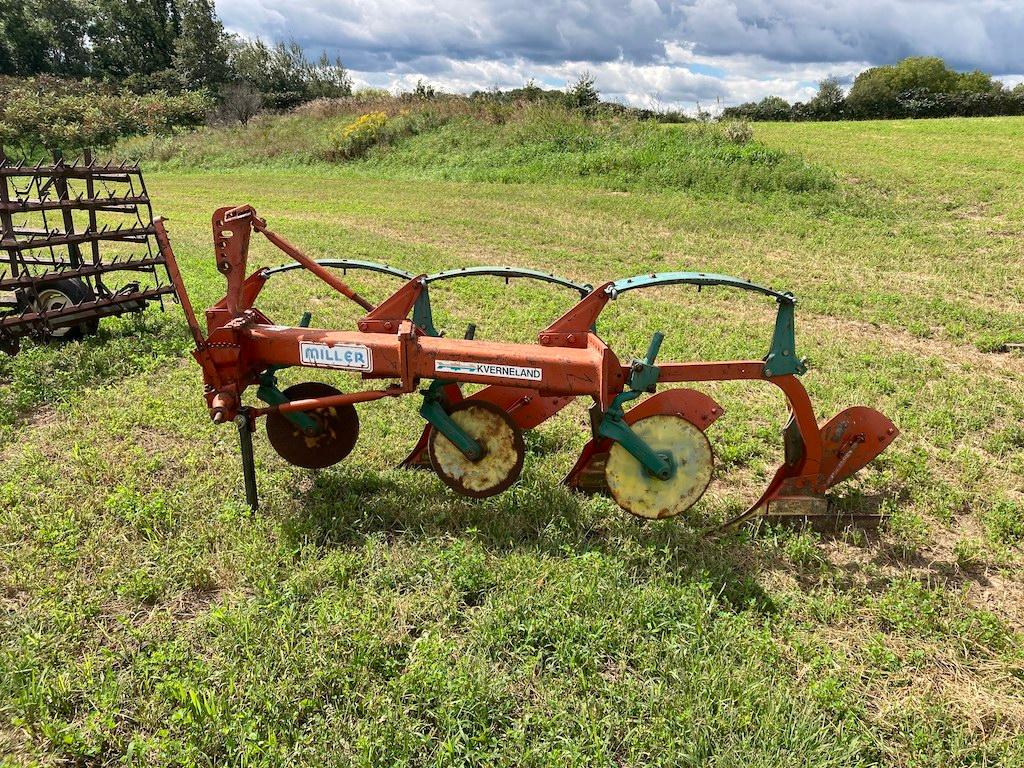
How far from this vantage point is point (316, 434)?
158 inches

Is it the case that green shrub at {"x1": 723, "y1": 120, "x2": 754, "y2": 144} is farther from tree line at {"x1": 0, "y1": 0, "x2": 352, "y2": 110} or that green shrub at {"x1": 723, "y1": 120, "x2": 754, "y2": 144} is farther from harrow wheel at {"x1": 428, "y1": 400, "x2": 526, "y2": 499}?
tree line at {"x1": 0, "y1": 0, "x2": 352, "y2": 110}

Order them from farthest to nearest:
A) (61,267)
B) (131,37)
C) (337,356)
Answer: (131,37)
(61,267)
(337,356)

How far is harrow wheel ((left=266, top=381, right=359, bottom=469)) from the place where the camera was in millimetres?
3963

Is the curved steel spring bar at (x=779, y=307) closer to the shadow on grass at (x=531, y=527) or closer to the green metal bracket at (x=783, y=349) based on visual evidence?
the green metal bracket at (x=783, y=349)

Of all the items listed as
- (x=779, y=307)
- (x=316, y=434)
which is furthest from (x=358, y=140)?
(x=779, y=307)

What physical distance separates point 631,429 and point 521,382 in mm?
595

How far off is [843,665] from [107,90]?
50799mm

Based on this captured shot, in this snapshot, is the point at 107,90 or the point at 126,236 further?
the point at 107,90

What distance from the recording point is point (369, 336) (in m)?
3.46

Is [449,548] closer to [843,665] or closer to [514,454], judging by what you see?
[514,454]

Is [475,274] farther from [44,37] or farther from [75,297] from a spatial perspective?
[44,37]

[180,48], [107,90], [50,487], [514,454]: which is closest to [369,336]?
[514,454]

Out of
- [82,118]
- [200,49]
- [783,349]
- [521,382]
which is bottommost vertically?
[521,382]

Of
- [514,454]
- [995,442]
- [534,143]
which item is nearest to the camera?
[514,454]
